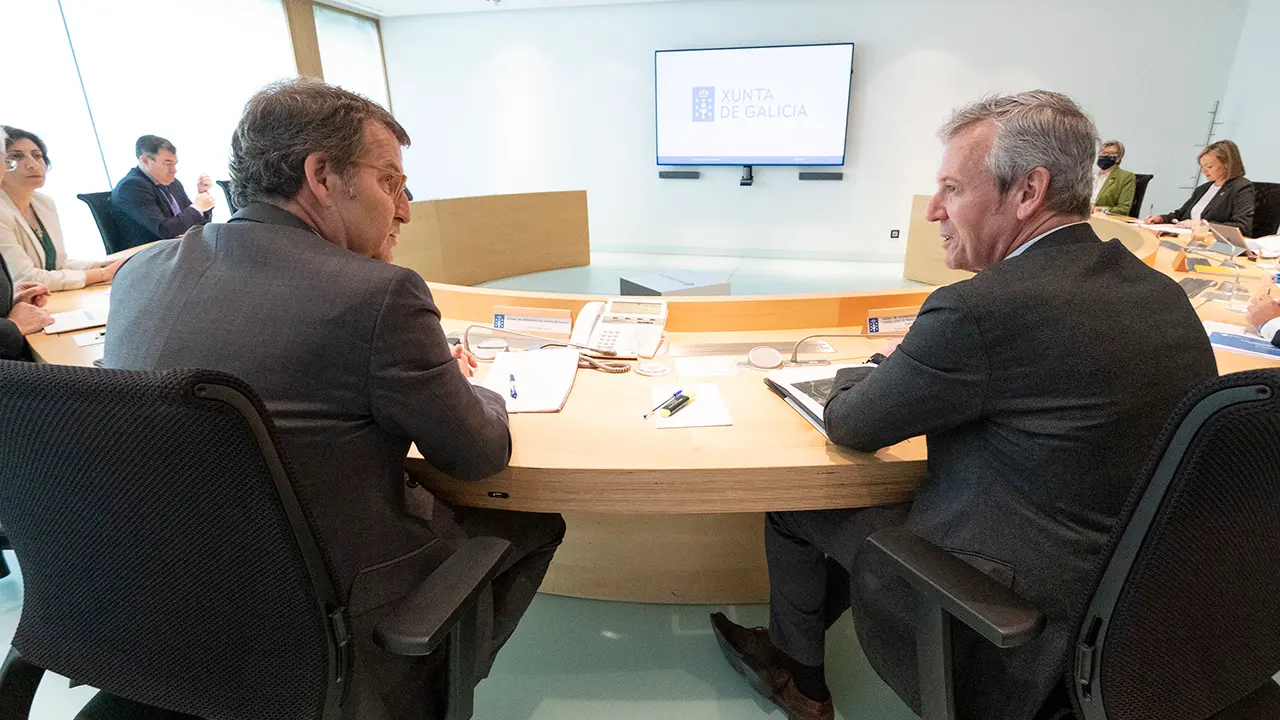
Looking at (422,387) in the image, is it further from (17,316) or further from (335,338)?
(17,316)

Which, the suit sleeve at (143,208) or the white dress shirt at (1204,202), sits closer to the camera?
the suit sleeve at (143,208)

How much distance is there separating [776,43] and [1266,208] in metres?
3.97

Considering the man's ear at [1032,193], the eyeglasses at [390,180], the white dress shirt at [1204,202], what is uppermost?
the eyeglasses at [390,180]

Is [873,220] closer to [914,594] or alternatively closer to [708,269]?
[708,269]

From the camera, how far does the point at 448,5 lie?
6.30 meters

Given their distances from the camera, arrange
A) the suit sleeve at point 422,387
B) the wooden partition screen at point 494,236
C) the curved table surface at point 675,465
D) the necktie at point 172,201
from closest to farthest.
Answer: the suit sleeve at point 422,387 < the curved table surface at point 675,465 < the necktie at point 172,201 < the wooden partition screen at point 494,236

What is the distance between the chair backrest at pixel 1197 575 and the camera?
56cm

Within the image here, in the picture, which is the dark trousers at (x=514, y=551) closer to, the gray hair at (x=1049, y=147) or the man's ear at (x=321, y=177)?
the man's ear at (x=321, y=177)

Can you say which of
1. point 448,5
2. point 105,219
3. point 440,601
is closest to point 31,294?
point 105,219

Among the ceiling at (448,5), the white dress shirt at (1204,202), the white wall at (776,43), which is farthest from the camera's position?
the ceiling at (448,5)

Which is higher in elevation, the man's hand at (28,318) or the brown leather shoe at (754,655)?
the man's hand at (28,318)

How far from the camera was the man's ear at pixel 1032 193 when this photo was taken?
96 centimetres

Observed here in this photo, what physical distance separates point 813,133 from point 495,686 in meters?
5.83

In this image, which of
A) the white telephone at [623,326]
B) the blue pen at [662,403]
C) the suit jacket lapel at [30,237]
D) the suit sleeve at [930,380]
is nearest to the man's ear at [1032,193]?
the suit sleeve at [930,380]
